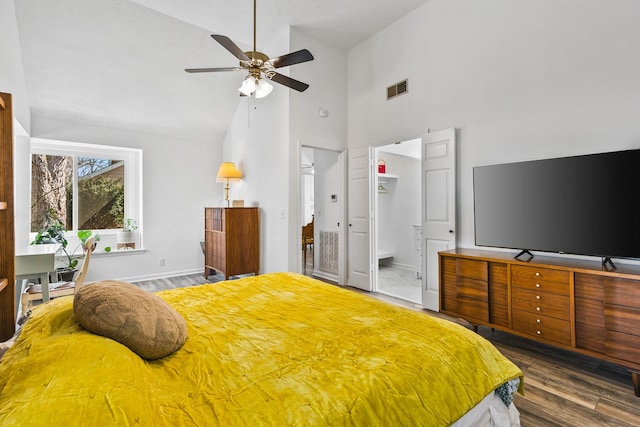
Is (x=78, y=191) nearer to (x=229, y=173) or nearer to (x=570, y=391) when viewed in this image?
(x=229, y=173)

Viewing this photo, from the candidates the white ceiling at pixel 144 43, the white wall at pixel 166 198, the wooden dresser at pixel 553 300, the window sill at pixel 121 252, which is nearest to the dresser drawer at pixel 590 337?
the wooden dresser at pixel 553 300

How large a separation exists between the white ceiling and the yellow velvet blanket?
3.54 meters

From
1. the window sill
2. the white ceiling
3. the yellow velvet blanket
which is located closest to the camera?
the yellow velvet blanket

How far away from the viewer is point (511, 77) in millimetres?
3002

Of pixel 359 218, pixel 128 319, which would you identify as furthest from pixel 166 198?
pixel 128 319

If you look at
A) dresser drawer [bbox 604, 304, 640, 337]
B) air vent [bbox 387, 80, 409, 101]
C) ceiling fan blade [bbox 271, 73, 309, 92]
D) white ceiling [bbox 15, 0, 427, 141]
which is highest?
white ceiling [bbox 15, 0, 427, 141]

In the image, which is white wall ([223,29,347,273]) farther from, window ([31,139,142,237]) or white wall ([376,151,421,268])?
window ([31,139,142,237])

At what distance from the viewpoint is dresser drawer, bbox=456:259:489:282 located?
275cm

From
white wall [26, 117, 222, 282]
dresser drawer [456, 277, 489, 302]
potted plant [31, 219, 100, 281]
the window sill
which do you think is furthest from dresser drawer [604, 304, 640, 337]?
the window sill

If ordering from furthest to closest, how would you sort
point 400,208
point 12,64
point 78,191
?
1. point 400,208
2. point 78,191
3. point 12,64

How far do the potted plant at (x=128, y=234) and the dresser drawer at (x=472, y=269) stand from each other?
4.87 metres

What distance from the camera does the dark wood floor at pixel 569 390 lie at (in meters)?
1.75

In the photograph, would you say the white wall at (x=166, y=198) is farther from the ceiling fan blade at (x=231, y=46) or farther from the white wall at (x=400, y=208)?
the ceiling fan blade at (x=231, y=46)

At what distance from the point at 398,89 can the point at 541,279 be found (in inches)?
107
